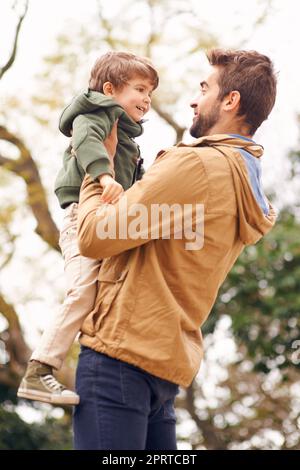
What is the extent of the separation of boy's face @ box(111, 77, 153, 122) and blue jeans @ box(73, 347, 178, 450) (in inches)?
30.4

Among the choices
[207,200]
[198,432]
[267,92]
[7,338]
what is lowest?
[198,432]

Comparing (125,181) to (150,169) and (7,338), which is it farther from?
(7,338)

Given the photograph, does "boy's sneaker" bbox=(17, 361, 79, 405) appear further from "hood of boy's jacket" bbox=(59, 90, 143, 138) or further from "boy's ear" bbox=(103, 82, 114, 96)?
"boy's ear" bbox=(103, 82, 114, 96)

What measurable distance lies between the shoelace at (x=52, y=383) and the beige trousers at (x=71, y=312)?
0.13ft

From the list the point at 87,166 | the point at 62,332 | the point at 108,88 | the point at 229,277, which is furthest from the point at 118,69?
the point at 229,277

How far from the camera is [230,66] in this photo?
2359 millimetres

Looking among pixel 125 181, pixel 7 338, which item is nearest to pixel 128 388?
pixel 125 181

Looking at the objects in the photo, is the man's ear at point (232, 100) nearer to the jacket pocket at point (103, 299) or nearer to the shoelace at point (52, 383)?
the jacket pocket at point (103, 299)

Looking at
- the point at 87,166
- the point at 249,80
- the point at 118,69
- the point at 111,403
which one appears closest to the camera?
the point at 111,403

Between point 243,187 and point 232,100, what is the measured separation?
12.0 inches

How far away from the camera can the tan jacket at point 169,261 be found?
2016 millimetres

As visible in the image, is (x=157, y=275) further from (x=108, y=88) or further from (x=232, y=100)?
(x=108, y=88)

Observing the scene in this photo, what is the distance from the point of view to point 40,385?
217 cm

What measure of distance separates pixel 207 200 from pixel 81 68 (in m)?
7.83
